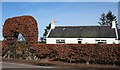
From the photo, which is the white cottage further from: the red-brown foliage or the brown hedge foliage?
the brown hedge foliage

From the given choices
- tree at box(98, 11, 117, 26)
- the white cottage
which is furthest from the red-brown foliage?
tree at box(98, 11, 117, 26)

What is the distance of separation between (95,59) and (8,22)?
417 inches

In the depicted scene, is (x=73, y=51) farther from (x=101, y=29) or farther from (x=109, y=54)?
(x=101, y=29)

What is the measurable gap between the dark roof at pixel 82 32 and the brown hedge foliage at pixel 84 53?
13330 mm

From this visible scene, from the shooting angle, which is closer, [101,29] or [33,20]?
Result: [33,20]

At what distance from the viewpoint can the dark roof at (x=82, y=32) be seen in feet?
115

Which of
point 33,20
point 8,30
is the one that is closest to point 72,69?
point 33,20

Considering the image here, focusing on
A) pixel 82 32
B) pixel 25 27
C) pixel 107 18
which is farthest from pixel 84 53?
pixel 107 18

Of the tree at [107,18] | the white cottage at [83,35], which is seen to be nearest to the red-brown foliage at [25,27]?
the white cottage at [83,35]

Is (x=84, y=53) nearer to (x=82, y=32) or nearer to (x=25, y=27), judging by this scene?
(x=25, y=27)

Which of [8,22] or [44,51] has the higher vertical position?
[8,22]

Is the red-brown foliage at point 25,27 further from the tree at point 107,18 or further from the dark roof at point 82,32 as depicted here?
the tree at point 107,18

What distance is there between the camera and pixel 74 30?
38.0 meters

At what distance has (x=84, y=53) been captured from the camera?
785 inches
